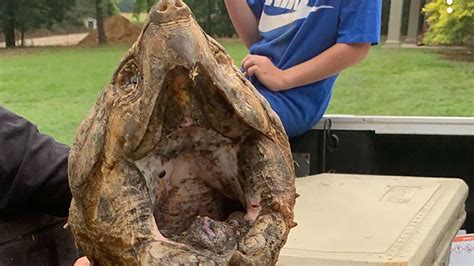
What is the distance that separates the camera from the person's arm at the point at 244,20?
2.48 m

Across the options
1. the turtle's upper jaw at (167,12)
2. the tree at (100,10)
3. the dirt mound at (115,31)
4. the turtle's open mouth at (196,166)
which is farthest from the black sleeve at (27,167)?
the tree at (100,10)

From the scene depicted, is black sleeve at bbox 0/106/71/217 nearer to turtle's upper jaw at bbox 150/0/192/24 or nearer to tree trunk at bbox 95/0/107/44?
turtle's upper jaw at bbox 150/0/192/24

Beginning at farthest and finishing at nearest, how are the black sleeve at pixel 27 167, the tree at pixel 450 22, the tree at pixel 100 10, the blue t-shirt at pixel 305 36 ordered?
the tree at pixel 450 22, the tree at pixel 100 10, the blue t-shirt at pixel 305 36, the black sleeve at pixel 27 167

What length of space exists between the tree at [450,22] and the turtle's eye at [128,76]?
9.72 feet

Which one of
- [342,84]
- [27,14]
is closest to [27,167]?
[27,14]

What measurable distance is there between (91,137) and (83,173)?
0.12 feet

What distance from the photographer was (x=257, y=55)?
2346mm

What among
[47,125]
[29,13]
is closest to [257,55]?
[29,13]

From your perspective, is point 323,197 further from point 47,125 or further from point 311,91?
point 47,125

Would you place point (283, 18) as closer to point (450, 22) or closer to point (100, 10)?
point (100, 10)

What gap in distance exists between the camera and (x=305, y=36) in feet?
7.40

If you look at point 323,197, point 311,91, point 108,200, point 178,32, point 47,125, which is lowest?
point 47,125

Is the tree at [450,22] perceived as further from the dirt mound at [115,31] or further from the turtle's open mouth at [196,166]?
the turtle's open mouth at [196,166]

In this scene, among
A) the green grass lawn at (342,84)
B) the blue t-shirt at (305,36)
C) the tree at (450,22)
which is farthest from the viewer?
the green grass lawn at (342,84)
